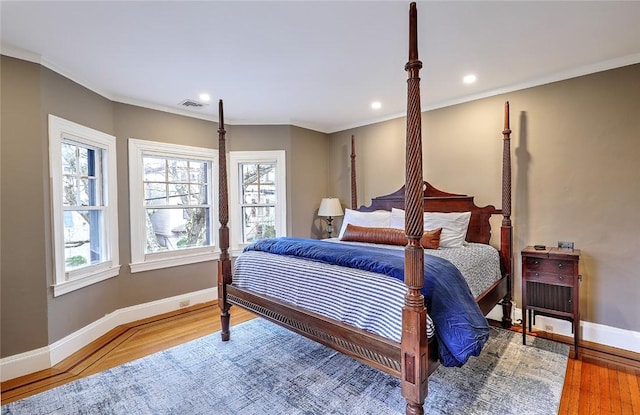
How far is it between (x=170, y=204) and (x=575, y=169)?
4.40 metres

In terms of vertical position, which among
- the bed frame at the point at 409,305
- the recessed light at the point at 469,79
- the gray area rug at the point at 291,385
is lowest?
the gray area rug at the point at 291,385

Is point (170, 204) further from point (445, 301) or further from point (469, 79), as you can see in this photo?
point (469, 79)

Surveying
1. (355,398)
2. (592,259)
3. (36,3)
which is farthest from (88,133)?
(592,259)

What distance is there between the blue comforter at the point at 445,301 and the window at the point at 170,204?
2376 millimetres

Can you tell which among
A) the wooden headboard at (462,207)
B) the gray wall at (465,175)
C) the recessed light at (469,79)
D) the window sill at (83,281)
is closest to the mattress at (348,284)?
the wooden headboard at (462,207)

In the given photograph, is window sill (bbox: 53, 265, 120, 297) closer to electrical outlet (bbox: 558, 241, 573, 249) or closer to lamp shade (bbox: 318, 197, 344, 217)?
lamp shade (bbox: 318, 197, 344, 217)

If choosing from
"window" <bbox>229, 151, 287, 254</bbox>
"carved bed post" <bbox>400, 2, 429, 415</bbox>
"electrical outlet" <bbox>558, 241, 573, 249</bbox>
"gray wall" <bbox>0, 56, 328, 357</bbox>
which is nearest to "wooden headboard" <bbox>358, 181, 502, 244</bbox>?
"electrical outlet" <bbox>558, 241, 573, 249</bbox>

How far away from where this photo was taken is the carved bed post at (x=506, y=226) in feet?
10.3

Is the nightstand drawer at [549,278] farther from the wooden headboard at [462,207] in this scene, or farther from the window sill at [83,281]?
the window sill at [83,281]

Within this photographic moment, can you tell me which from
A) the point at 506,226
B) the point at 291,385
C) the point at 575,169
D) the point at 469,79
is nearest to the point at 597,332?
the point at 506,226

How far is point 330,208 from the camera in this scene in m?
4.59

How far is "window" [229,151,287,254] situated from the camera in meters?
4.39

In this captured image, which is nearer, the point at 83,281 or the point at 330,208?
the point at 83,281

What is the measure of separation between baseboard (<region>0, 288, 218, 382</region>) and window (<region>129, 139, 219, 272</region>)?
448 millimetres
